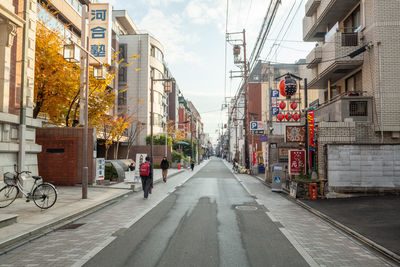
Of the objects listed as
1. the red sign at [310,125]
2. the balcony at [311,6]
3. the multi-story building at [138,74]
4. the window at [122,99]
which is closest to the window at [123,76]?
the multi-story building at [138,74]

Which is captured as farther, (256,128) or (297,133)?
(256,128)

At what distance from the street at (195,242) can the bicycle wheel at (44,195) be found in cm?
147

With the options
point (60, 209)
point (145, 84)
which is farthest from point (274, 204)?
point (145, 84)

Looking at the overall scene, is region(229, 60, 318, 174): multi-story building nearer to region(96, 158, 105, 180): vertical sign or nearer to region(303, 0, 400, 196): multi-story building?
region(303, 0, 400, 196): multi-story building

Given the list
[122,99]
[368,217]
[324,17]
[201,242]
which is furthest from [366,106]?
[122,99]

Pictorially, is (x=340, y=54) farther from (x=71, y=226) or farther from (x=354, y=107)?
(x=71, y=226)

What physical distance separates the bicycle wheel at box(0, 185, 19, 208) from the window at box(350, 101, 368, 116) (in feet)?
48.0

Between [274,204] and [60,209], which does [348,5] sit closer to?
[274,204]

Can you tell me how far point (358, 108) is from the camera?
49.4ft

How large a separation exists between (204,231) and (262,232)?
57.0 inches

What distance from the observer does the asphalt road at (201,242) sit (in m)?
5.64

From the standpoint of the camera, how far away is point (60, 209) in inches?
408

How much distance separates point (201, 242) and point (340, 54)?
43.5 feet

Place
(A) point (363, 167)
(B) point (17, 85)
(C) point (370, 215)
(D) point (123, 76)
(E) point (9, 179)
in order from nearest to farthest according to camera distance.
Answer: (C) point (370, 215), (E) point (9, 179), (B) point (17, 85), (A) point (363, 167), (D) point (123, 76)
